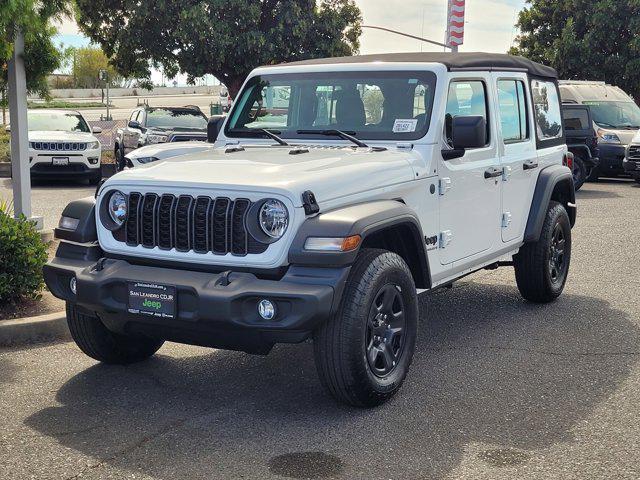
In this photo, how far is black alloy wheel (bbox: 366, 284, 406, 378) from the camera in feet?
17.0

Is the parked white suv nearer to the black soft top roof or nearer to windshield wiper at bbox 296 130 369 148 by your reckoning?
the black soft top roof

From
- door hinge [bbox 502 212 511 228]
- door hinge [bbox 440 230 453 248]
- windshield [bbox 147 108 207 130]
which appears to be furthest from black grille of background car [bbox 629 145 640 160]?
door hinge [bbox 440 230 453 248]

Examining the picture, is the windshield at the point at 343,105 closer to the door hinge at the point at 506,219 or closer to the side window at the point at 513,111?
the side window at the point at 513,111

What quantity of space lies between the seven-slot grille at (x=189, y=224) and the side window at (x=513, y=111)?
2.88 m

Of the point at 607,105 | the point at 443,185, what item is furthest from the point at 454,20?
the point at 443,185

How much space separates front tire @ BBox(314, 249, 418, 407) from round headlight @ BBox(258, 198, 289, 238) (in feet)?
1.45

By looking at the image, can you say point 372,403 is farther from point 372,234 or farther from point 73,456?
point 73,456

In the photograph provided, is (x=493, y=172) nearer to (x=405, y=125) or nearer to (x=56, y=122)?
(x=405, y=125)

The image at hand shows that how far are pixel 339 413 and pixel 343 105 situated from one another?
2209mm

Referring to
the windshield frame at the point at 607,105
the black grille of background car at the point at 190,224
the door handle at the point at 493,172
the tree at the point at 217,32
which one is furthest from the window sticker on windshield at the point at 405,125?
the tree at the point at 217,32

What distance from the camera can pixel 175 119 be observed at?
20234 mm

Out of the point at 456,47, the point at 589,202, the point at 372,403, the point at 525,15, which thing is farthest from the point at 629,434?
the point at 525,15

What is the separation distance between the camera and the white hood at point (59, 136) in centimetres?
1803

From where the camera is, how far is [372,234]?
17.3 feet
